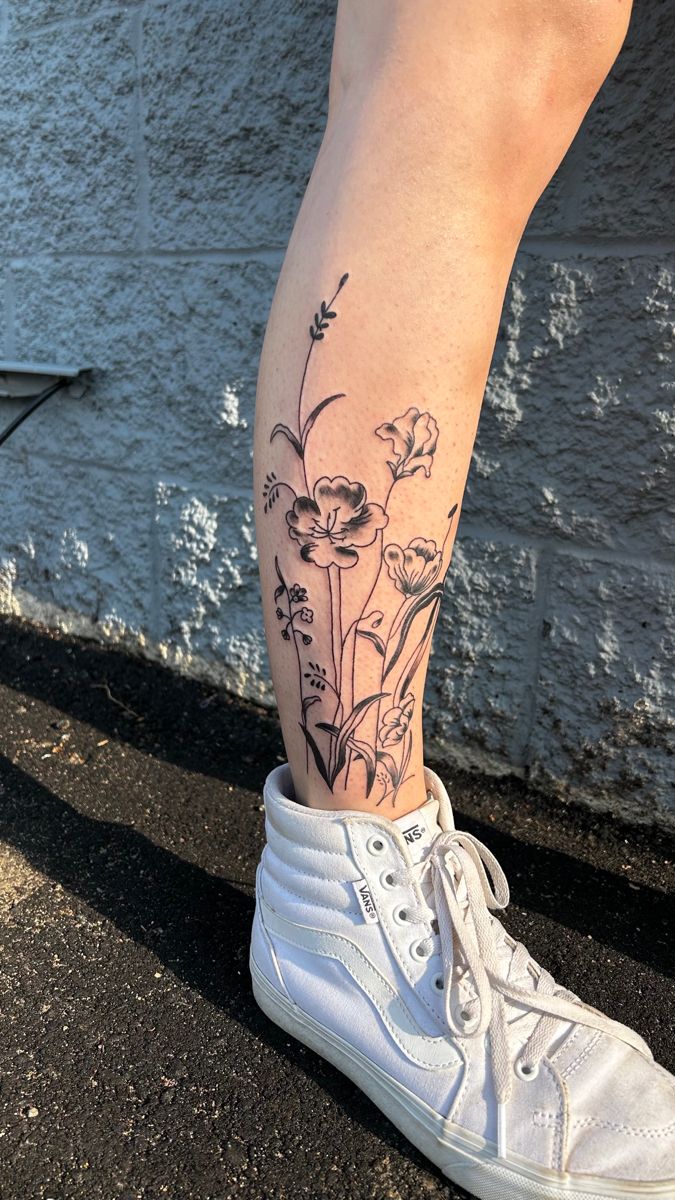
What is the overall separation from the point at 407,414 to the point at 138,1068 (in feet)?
2.34

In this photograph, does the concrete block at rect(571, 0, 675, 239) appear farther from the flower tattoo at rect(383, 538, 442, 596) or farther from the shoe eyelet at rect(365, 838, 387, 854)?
the shoe eyelet at rect(365, 838, 387, 854)

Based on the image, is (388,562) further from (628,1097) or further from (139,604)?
(139,604)

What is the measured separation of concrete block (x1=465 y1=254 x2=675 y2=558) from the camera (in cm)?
127

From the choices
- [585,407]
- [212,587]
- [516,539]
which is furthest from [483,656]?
[212,587]

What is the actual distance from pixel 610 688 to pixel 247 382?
2.78 feet

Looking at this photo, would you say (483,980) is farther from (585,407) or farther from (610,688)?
(585,407)

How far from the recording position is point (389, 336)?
0.81 meters

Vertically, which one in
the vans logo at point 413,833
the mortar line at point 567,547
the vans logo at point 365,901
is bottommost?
the vans logo at point 365,901

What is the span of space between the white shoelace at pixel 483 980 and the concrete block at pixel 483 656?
2.01 ft

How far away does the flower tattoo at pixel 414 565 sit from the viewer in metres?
0.86

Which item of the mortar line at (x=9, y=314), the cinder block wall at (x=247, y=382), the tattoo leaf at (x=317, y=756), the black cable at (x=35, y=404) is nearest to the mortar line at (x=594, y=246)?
the cinder block wall at (x=247, y=382)

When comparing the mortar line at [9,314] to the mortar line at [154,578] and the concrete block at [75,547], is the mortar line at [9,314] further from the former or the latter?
the mortar line at [154,578]

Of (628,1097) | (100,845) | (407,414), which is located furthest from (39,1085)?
(407,414)

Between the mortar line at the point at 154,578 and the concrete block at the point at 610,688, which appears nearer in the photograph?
the concrete block at the point at 610,688
